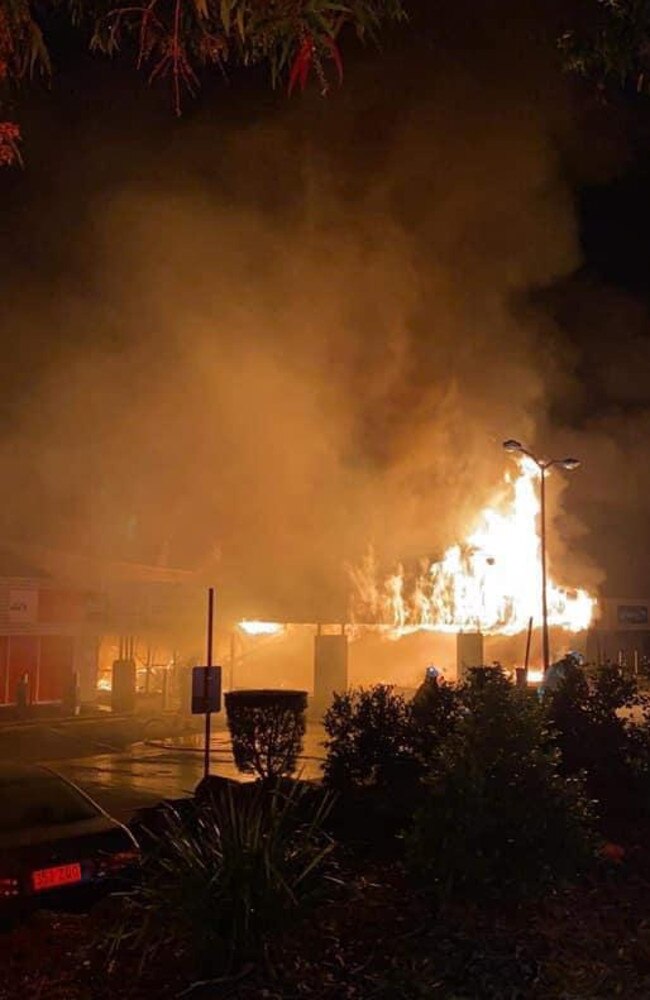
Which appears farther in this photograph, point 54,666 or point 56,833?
point 54,666

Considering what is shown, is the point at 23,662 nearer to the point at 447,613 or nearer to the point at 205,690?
the point at 205,690

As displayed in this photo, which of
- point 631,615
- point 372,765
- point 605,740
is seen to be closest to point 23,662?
point 372,765

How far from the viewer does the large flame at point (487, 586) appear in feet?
99.7

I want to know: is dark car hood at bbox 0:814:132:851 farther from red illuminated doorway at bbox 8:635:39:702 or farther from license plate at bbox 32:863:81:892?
red illuminated doorway at bbox 8:635:39:702

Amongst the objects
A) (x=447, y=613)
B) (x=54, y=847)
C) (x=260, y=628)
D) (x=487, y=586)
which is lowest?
(x=54, y=847)

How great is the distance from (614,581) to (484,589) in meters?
9.79

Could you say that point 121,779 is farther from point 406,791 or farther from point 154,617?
point 154,617

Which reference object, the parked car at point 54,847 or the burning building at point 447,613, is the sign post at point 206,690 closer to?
the parked car at point 54,847

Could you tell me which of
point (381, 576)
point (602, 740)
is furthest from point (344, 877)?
point (381, 576)

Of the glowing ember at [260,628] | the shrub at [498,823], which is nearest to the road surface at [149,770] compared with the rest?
the shrub at [498,823]

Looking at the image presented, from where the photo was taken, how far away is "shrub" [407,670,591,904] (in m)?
4.31

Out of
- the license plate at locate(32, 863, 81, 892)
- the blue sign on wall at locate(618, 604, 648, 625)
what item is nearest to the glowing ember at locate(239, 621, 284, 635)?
the blue sign on wall at locate(618, 604, 648, 625)

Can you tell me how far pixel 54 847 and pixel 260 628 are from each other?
23.8 meters

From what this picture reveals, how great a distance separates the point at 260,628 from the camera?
2925 centimetres
